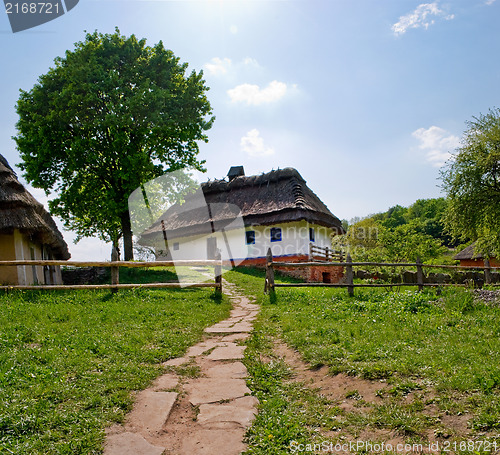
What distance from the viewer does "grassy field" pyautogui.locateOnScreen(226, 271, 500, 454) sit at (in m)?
2.79

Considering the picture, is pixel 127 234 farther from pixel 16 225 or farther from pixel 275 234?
pixel 275 234

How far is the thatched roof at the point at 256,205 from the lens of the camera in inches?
826

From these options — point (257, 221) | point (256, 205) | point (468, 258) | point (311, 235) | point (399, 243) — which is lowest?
point (468, 258)

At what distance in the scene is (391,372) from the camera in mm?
3719

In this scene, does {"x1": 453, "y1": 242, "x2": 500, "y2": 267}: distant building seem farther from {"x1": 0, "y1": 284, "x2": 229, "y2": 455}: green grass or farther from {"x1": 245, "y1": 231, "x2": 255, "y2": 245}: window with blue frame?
{"x1": 0, "y1": 284, "x2": 229, "y2": 455}: green grass

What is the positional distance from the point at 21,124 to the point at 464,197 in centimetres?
2262

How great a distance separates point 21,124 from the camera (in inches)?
674

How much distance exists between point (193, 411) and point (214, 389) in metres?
0.49

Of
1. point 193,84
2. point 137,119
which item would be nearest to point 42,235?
point 137,119

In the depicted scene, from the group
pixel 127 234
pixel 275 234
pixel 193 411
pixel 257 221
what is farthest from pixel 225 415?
pixel 275 234

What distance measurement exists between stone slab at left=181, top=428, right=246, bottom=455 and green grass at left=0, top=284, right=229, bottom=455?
698 millimetres

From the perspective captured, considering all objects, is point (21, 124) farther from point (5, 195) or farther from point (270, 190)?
point (270, 190)

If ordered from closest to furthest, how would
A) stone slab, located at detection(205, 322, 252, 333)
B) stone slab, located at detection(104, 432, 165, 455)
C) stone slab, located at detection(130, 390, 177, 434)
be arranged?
stone slab, located at detection(104, 432, 165, 455)
stone slab, located at detection(130, 390, 177, 434)
stone slab, located at detection(205, 322, 252, 333)

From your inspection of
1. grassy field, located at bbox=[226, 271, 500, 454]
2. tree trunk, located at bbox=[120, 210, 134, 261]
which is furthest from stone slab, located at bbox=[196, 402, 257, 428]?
tree trunk, located at bbox=[120, 210, 134, 261]
